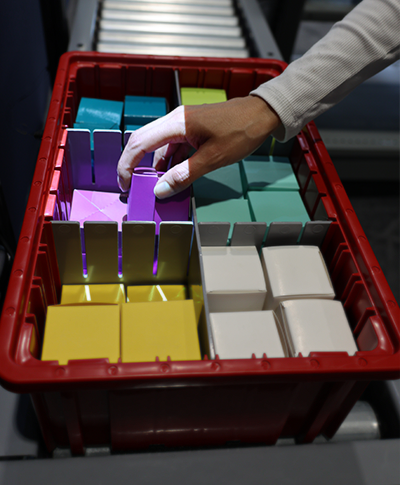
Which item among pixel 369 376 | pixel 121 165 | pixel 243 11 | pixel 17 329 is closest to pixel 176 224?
pixel 121 165

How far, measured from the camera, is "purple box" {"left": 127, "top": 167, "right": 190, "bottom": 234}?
1.13 metres

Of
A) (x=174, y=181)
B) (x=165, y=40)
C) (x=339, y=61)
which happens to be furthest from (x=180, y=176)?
(x=165, y=40)

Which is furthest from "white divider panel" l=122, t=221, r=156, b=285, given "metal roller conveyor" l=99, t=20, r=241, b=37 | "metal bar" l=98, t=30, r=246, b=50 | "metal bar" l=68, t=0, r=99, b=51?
"metal roller conveyor" l=99, t=20, r=241, b=37

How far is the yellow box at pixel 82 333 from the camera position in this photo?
842mm

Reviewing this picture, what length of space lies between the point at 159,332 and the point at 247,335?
0.67 ft

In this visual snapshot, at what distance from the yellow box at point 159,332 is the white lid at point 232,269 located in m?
0.11

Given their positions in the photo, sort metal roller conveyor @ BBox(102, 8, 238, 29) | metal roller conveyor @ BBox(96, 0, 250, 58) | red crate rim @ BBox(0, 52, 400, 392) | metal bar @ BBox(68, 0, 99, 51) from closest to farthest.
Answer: red crate rim @ BBox(0, 52, 400, 392) → metal bar @ BBox(68, 0, 99, 51) → metal roller conveyor @ BBox(96, 0, 250, 58) → metal roller conveyor @ BBox(102, 8, 238, 29)

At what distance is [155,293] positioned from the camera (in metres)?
1.16

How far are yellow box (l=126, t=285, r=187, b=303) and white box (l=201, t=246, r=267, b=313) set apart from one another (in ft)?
0.49

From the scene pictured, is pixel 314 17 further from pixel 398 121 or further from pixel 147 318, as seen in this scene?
pixel 147 318

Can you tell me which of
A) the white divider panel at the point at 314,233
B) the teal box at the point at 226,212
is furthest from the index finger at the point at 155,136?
the white divider panel at the point at 314,233

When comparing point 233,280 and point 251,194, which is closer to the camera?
point 233,280

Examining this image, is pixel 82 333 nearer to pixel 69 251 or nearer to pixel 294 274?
pixel 69 251

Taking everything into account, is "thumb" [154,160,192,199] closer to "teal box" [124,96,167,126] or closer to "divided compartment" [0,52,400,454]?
"divided compartment" [0,52,400,454]
